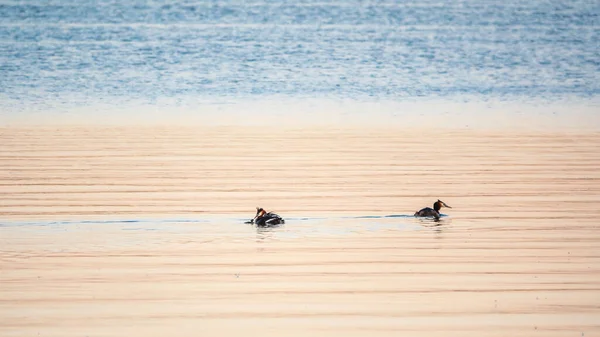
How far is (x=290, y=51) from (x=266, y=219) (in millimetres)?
27111

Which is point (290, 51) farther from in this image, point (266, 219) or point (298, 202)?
point (266, 219)

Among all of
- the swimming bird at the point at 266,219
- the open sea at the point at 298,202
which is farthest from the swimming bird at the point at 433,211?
the swimming bird at the point at 266,219

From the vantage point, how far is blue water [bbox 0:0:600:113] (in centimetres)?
2627

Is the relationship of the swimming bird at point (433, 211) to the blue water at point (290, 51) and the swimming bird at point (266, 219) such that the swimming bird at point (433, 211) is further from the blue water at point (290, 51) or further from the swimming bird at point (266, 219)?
the blue water at point (290, 51)

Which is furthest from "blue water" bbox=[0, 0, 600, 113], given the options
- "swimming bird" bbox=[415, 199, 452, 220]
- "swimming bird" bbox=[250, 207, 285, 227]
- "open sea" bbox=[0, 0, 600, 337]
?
"swimming bird" bbox=[415, 199, 452, 220]

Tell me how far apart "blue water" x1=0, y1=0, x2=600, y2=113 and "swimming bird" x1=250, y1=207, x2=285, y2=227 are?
11959 millimetres

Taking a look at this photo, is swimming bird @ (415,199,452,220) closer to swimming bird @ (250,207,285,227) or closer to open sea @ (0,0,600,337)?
open sea @ (0,0,600,337)

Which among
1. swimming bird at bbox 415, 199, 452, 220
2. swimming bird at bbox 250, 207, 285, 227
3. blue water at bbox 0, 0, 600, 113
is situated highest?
blue water at bbox 0, 0, 600, 113

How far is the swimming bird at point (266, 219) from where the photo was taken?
10641 millimetres

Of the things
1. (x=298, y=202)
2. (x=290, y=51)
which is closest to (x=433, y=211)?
(x=298, y=202)

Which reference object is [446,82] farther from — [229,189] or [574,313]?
[574,313]

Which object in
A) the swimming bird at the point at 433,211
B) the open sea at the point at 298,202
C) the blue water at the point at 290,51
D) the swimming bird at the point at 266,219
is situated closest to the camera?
the open sea at the point at 298,202

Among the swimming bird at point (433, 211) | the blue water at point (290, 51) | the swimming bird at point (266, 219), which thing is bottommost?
the swimming bird at point (266, 219)

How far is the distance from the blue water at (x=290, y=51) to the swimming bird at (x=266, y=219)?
471 inches
